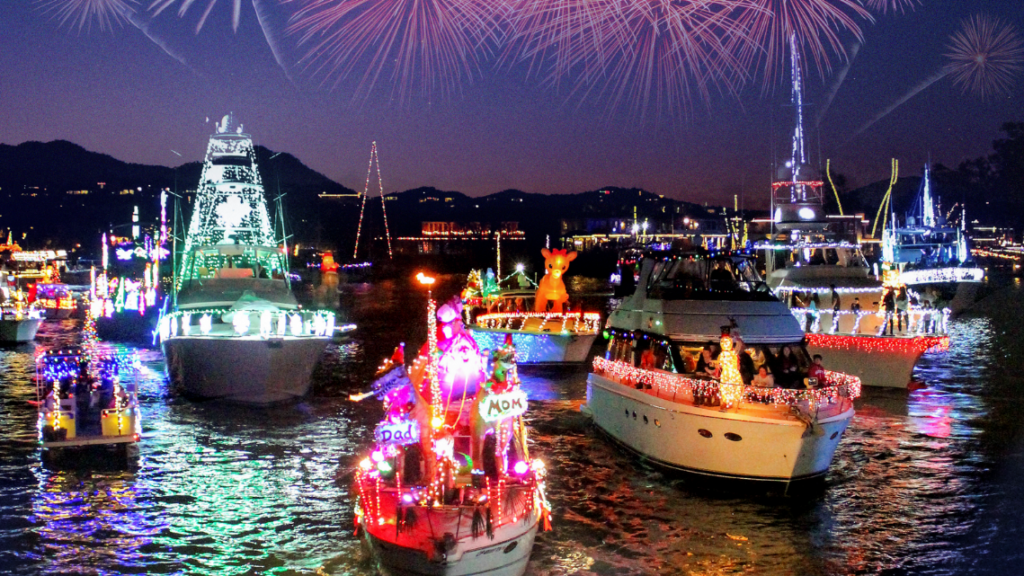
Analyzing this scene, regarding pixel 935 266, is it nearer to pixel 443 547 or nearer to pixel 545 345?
pixel 545 345

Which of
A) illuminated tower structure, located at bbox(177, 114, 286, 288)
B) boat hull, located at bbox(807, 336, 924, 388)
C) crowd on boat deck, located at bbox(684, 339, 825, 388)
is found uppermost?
illuminated tower structure, located at bbox(177, 114, 286, 288)

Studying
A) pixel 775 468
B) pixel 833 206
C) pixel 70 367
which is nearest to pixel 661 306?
pixel 775 468

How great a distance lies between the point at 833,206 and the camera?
103 meters

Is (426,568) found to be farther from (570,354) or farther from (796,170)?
(796,170)

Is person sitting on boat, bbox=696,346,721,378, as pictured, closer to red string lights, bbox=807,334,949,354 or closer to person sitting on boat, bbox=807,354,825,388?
person sitting on boat, bbox=807,354,825,388

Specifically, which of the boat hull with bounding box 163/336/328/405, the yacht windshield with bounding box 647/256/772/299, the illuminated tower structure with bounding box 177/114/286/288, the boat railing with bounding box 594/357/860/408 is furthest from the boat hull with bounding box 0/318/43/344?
the boat railing with bounding box 594/357/860/408

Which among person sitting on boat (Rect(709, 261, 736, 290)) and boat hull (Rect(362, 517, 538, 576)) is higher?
person sitting on boat (Rect(709, 261, 736, 290))

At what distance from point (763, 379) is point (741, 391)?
1206 mm

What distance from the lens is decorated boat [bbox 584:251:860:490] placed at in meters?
14.1

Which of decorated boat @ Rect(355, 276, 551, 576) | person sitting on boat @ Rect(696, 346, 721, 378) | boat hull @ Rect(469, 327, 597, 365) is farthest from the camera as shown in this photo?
boat hull @ Rect(469, 327, 597, 365)

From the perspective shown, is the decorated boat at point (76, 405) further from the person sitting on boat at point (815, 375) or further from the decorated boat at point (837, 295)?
the decorated boat at point (837, 295)

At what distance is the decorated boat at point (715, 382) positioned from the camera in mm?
14125

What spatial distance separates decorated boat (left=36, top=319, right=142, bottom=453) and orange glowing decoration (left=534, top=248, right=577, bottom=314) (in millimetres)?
13589

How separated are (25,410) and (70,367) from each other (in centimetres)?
677
